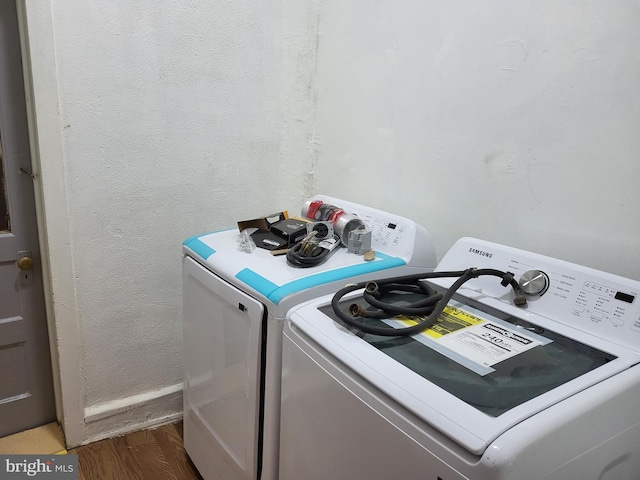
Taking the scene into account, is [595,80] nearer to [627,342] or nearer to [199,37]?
[627,342]

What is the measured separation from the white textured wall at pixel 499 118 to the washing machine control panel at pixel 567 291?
0.48 feet

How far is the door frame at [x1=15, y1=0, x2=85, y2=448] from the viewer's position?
140 centimetres

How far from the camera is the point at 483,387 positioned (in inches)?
29.5

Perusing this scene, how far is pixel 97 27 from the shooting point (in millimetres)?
1480

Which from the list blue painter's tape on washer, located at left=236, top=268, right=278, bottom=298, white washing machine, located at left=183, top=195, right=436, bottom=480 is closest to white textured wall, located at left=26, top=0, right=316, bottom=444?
white washing machine, located at left=183, top=195, right=436, bottom=480

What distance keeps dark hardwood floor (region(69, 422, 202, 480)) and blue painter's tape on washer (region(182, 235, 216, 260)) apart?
85 cm

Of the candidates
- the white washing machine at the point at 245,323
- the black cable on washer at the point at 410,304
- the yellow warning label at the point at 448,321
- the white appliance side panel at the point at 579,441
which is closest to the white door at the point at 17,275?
the white washing machine at the point at 245,323

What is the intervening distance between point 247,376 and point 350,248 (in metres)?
0.48

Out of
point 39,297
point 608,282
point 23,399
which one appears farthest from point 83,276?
point 608,282

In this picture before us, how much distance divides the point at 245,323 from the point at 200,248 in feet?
1.16

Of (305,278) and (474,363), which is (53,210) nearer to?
(305,278)

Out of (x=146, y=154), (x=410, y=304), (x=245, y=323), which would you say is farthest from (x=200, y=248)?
(x=410, y=304)

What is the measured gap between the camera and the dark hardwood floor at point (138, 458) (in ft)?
5.41

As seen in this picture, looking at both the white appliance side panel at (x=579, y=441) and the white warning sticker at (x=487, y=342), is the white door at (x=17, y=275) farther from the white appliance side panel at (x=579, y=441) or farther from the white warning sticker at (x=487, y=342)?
the white appliance side panel at (x=579, y=441)
